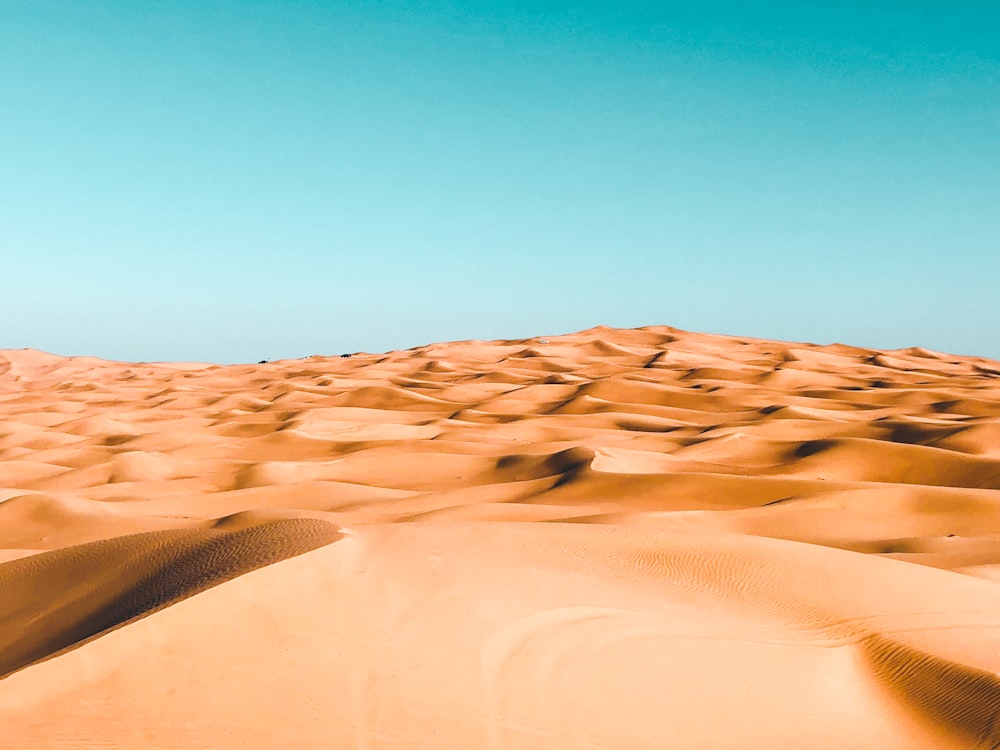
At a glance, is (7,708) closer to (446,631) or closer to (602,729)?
(446,631)

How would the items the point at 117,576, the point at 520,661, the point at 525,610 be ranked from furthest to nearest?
the point at 117,576 < the point at 525,610 < the point at 520,661

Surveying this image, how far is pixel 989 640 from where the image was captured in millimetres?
4473

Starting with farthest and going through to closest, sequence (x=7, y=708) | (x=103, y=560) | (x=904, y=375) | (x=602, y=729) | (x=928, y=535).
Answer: (x=904, y=375)
(x=928, y=535)
(x=103, y=560)
(x=602, y=729)
(x=7, y=708)

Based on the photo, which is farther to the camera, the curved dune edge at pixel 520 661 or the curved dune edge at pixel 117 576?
the curved dune edge at pixel 117 576

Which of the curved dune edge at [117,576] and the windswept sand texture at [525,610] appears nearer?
the windswept sand texture at [525,610]

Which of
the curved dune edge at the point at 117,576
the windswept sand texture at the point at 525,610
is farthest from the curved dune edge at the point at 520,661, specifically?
the curved dune edge at the point at 117,576

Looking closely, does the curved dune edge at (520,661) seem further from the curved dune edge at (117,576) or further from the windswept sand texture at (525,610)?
the curved dune edge at (117,576)

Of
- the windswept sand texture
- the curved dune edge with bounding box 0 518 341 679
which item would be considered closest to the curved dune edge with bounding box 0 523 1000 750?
the windswept sand texture

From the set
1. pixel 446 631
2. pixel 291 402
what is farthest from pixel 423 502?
pixel 291 402

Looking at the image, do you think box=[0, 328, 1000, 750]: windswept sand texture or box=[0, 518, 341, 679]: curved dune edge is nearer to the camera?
box=[0, 328, 1000, 750]: windswept sand texture

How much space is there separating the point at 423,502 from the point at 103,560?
4.43 m

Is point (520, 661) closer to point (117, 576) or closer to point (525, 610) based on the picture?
point (525, 610)

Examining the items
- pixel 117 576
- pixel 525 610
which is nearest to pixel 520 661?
pixel 525 610

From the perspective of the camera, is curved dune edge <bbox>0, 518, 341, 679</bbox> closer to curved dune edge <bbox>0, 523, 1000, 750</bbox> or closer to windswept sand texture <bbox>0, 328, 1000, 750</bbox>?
windswept sand texture <bbox>0, 328, 1000, 750</bbox>
